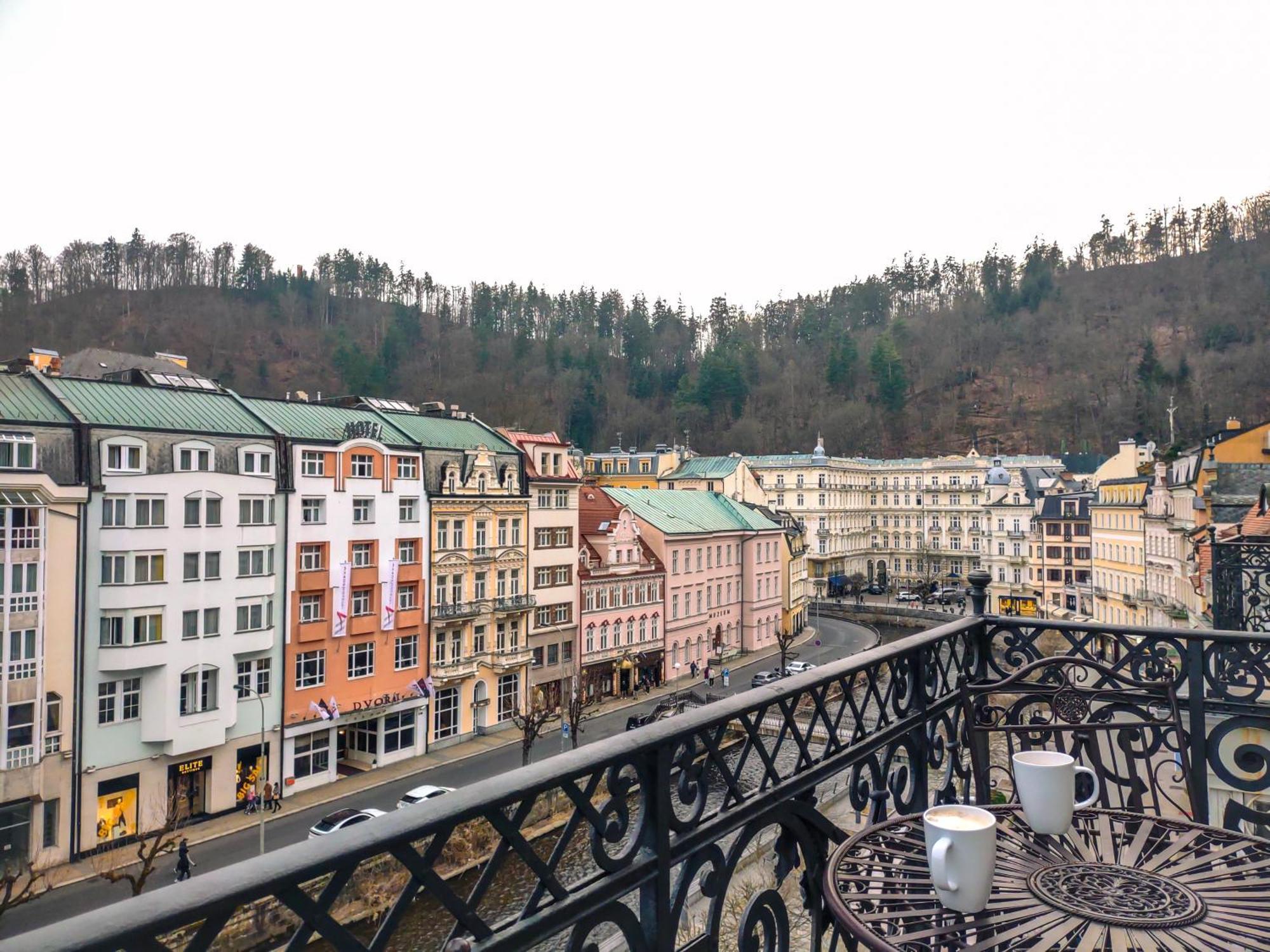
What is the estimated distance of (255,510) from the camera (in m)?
21.2

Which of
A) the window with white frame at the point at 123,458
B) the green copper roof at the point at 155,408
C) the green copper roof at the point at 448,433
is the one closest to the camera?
the window with white frame at the point at 123,458

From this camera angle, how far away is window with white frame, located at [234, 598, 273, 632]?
68.3ft

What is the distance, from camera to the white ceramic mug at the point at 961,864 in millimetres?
2037

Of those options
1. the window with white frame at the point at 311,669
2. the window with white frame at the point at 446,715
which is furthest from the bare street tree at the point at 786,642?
the window with white frame at the point at 311,669

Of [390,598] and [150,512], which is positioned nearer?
[150,512]

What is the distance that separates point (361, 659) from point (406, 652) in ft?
5.34

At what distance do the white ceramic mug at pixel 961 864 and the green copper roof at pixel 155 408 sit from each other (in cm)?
2074

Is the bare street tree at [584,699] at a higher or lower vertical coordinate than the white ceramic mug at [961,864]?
lower

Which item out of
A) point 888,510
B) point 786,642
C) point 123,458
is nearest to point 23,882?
point 123,458

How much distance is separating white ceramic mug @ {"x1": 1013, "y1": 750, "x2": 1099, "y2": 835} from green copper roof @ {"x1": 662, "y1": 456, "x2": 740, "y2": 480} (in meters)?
53.0

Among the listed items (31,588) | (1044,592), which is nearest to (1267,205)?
(1044,592)

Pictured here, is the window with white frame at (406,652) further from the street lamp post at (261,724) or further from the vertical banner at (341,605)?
the street lamp post at (261,724)

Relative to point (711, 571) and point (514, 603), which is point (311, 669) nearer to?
point (514, 603)

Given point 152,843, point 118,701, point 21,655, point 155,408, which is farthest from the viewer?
point 155,408
